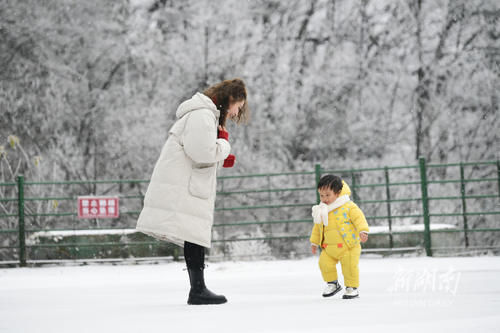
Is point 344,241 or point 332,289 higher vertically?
point 344,241

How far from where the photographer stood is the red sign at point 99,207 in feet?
28.0

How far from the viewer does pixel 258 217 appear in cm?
1227

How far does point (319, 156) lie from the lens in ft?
42.6

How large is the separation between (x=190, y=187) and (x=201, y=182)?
79mm

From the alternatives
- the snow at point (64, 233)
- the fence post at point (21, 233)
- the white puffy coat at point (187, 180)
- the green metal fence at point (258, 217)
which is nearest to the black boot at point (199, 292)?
the white puffy coat at point (187, 180)

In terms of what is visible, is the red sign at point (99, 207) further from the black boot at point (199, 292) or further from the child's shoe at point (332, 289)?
the child's shoe at point (332, 289)

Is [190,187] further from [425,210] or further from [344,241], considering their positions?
[425,210]

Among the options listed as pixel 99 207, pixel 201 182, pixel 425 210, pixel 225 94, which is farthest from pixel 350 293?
pixel 99 207

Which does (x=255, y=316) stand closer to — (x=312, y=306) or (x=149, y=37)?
(x=312, y=306)

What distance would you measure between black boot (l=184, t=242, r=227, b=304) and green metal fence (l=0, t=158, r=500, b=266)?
483 centimetres

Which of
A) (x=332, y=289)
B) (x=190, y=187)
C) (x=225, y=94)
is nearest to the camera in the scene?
(x=190, y=187)

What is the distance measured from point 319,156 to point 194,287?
9.36 metres

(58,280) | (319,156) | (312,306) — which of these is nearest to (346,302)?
(312,306)

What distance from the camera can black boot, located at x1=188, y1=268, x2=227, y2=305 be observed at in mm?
3824
